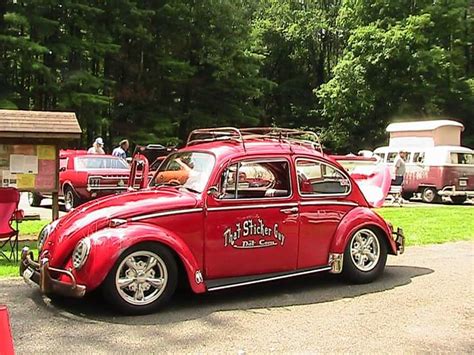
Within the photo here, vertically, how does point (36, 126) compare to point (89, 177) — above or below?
above

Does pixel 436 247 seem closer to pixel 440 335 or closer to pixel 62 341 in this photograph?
pixel 440 335

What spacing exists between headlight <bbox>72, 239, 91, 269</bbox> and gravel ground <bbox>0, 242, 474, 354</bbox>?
1.75 ft

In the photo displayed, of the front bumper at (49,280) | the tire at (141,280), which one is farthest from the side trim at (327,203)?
the front bumper at (49,280)

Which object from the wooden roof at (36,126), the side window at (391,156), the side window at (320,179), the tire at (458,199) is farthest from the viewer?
the side window at (391,156)

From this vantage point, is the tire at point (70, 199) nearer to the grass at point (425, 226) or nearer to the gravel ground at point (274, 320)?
the grass at point (425, 226)

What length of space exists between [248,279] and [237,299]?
0.27m

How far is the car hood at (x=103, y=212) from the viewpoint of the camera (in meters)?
5.98

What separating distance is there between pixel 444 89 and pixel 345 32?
8974 mm

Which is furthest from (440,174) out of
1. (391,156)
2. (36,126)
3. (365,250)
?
(36,126)

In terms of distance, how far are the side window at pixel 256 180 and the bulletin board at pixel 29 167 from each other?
3978mm

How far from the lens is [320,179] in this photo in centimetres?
748

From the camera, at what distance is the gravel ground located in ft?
16.7

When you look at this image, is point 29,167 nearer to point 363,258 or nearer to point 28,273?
point 28,273

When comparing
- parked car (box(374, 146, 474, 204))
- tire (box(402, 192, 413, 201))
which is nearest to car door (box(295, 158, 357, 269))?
parked car (box(374, 146, 474, 204))
